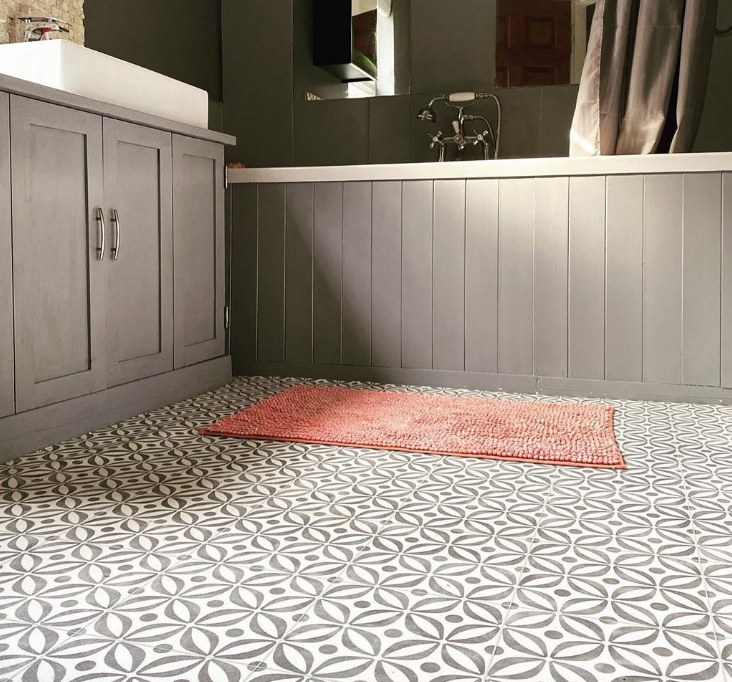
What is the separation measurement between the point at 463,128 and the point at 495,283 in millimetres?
1113

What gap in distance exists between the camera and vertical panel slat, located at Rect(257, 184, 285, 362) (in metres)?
3.32

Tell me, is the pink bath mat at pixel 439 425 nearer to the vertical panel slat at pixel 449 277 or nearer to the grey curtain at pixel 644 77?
the vertical panel slat at pixel 449 277

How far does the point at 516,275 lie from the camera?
3.00m

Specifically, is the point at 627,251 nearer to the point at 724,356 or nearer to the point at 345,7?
the point at 724,356

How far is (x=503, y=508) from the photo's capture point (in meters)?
1.73

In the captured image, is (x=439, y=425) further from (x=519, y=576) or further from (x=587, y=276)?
(x=519, y=576)

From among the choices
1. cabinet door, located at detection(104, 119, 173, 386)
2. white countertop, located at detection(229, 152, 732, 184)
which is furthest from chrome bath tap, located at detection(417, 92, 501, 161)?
cabinet door, located at detection(104, 119, 173, 386)

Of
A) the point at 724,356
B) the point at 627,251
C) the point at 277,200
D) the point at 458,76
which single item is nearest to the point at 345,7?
the point at 458,76

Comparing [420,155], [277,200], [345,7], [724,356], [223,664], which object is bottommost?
[223,664]

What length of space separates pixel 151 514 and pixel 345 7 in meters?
3.17

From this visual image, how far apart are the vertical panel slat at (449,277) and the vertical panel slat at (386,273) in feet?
0.48

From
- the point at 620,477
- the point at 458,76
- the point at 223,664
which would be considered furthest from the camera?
the point at 458,76

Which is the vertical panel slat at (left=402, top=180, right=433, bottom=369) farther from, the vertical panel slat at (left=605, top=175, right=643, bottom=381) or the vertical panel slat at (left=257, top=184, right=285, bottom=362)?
the vertical panel slat at (left=605, top=175, right=643, bottom=381)

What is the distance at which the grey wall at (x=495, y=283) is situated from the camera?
283 centimetres
